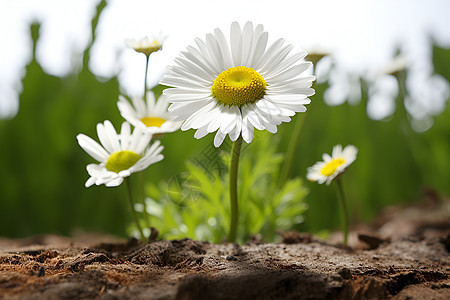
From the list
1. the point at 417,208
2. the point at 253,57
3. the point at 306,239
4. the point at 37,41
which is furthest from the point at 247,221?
the point at 37,41

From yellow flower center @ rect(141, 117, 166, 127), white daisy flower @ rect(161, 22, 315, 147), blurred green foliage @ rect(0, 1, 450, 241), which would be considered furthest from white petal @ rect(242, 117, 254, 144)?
blurred green foliage @ rect(0, 1, 450, 241)

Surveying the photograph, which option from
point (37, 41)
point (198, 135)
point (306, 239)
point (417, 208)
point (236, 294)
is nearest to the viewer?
point (236, 294)

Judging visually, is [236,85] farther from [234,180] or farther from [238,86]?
[234,180]

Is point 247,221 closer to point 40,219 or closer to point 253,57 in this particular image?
point 253,57

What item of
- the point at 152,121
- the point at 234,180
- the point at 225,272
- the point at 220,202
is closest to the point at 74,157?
the point at 220,202

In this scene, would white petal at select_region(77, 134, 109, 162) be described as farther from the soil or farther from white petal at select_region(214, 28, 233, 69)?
white petal at select_region(214, 28, 233, 69)

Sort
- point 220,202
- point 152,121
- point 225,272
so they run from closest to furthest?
point 225,272 < point 152,121 < point 220,202

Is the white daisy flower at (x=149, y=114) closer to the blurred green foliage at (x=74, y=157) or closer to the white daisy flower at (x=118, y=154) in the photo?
the white daisy flower at (x=118, y=154)
